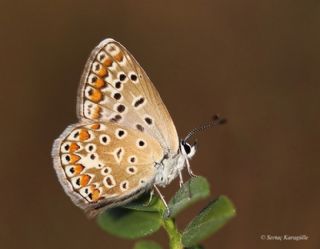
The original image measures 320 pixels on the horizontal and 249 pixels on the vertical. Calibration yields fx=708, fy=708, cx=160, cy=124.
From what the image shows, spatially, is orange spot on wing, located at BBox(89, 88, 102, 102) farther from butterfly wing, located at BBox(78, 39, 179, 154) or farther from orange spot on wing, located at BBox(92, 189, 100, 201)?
orange spot on wing, located at BBox(92, 189, 100, 201)

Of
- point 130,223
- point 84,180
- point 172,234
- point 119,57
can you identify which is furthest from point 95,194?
point 172,234

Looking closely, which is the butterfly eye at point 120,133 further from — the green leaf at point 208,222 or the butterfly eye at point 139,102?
the green leaf at point 208,222

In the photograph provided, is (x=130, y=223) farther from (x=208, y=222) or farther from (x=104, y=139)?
(x=104, y=139)

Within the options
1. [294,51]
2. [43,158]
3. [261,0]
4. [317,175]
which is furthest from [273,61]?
[43,158]

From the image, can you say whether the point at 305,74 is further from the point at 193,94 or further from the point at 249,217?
the point at 249,217

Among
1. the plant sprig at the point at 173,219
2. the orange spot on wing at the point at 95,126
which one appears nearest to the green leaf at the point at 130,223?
the plant sprig at the point at 173,219

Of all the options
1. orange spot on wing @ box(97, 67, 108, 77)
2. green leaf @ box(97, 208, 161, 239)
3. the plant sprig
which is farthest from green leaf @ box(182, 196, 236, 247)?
orange spot on wing @ box(97, 67, 108, 77)
